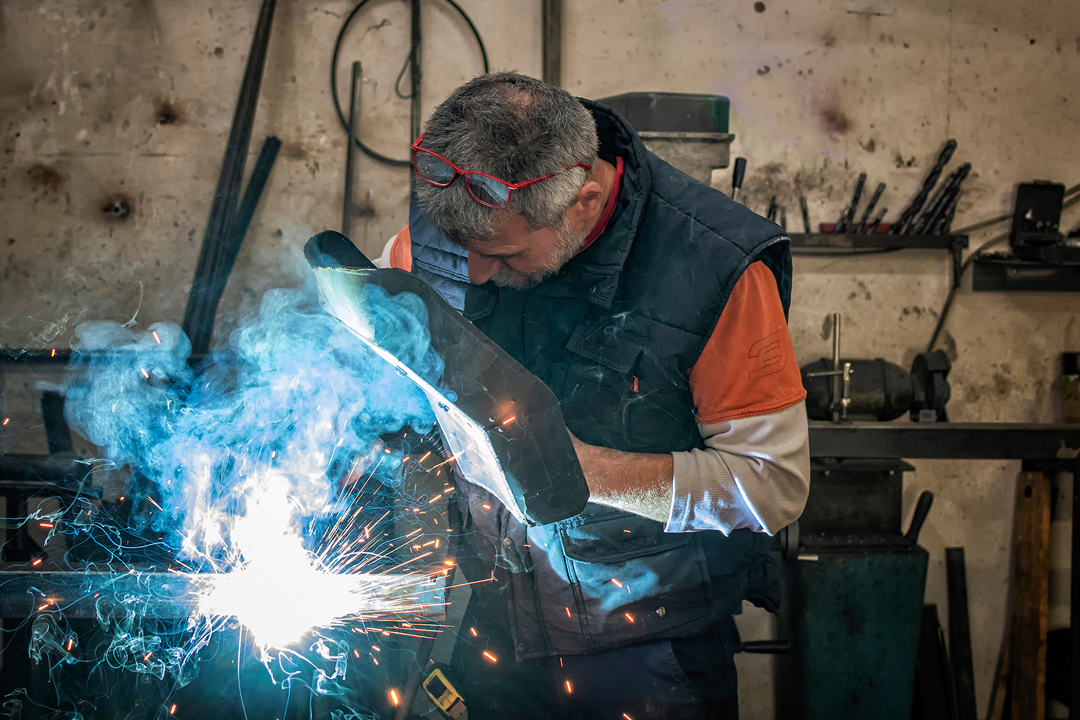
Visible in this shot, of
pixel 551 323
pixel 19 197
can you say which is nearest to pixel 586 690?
pixel 551 323

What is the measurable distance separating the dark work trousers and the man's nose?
2.77 feet

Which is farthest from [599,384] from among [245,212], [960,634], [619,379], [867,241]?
[960,634]

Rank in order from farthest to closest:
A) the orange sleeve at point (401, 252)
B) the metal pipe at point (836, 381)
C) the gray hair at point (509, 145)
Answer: the metal pipe at point (836, 381) → the orange sleeve at point (401, 252) → the gray hair at point (509, 145)

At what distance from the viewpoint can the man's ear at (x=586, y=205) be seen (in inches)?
46.7

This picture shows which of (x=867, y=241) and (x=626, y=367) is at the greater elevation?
(x=867, y=241)

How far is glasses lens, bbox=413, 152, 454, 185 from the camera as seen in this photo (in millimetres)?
1101

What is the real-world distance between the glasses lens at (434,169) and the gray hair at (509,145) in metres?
0.01

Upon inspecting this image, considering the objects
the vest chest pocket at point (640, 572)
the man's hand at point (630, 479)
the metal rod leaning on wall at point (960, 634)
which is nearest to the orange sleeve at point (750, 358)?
the man's hand at point (630, 479)

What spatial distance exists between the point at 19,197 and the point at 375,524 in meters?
2.36

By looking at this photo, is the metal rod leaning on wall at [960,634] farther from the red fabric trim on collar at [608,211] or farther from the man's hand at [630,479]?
the red fabric trim on collar at [608,211]

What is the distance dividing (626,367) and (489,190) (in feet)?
1.50

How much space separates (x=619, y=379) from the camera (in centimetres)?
129

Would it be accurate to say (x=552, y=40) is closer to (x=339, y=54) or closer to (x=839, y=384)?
(x=339, y=54)

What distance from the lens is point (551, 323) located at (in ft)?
4.46
